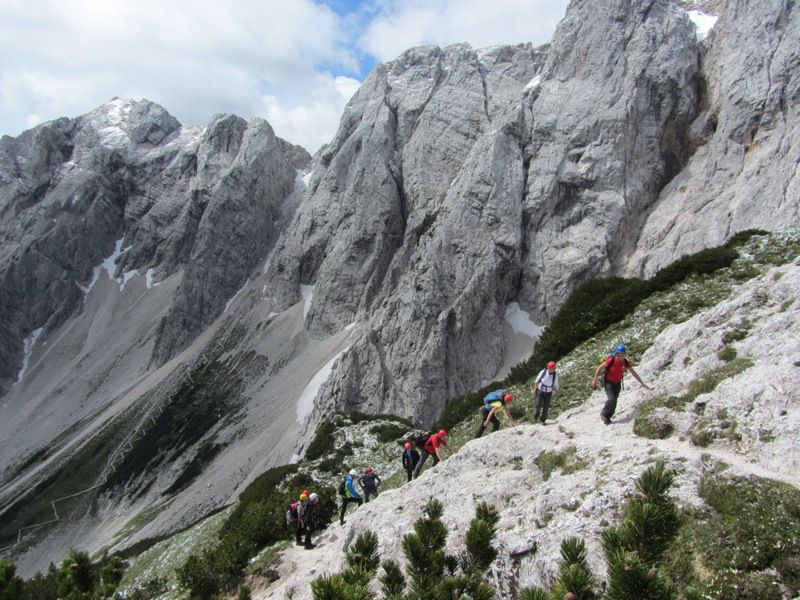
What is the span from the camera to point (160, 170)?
12938cm

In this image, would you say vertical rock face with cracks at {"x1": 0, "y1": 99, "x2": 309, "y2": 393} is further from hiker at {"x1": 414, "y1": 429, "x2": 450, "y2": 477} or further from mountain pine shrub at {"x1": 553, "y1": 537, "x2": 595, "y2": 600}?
mountain pine shrub at {"x1": 553, "y1": 537, "x2": 595, "y2": 600}

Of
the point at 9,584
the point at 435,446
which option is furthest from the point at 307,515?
the point at 9,584

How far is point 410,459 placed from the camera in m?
15.0

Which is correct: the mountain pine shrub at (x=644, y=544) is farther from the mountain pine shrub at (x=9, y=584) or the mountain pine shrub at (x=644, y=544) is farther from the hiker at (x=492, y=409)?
the mountain pine shrub at (x=9, y=584)

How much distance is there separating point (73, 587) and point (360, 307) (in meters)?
59.5

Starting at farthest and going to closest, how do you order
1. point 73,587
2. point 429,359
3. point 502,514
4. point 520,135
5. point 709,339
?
point 520,135
point 429,359
point 73,587
point 709,339
point 502,514

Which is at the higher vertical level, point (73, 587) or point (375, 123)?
point (375, 123)

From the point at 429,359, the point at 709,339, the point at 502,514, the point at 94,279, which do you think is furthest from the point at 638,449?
the point at 94,279

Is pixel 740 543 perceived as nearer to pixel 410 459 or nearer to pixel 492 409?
pixel 492 409

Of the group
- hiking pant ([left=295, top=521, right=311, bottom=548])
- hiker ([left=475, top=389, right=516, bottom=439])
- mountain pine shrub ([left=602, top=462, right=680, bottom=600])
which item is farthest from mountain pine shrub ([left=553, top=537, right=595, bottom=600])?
hiking pant ([left=295, top=521, right=311, bottom=548])

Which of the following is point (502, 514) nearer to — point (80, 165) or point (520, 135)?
point (520, 135)

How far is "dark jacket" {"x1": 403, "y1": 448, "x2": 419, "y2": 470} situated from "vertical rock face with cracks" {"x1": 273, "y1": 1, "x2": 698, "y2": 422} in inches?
1417

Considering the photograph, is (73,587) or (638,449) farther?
(73,587)

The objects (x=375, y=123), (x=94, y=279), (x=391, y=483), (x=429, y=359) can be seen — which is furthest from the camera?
(x=94, y=279)
